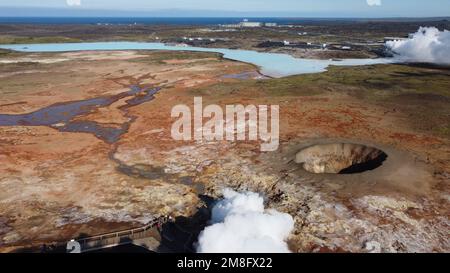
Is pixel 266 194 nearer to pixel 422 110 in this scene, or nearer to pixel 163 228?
pixel 163 228

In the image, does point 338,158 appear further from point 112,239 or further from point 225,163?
point 112,239

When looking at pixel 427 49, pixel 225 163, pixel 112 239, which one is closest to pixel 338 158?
pixel 225 163

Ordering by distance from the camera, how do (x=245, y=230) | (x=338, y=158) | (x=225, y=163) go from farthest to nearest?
(x=338, y=158) < (x=225, y=163) < (x=245, y=230)

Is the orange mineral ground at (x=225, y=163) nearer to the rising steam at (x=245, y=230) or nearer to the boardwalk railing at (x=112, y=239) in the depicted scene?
the boardwalk railing at (x=112, y=239)

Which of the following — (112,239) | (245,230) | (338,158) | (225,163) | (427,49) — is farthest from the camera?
(427,49)

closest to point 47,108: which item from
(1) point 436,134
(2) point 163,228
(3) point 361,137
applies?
(2) point 163,228

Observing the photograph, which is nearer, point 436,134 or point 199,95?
point 436,134
